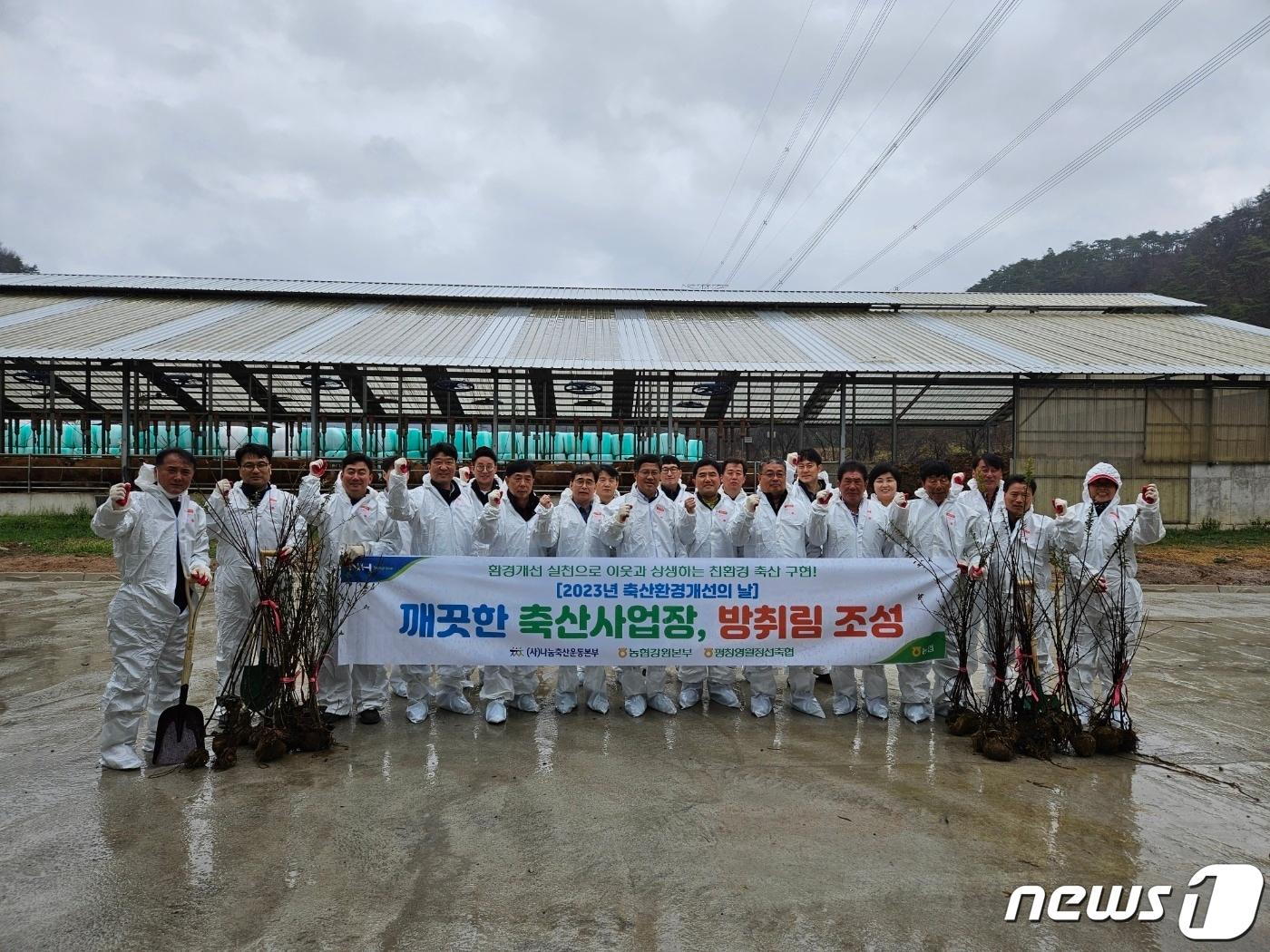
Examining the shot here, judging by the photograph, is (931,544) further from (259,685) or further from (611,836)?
(259,685)

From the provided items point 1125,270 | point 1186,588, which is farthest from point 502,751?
point 1125,270

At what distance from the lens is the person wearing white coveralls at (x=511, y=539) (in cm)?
471

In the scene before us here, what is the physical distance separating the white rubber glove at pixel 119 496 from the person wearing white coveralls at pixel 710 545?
321 cm

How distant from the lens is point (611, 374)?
1581 centimetres

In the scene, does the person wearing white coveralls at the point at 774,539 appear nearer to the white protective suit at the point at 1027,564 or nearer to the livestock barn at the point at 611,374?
the white protective suit at the point at 1027,564

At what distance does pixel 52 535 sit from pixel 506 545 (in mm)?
11879

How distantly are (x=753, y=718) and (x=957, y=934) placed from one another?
7.59 feet

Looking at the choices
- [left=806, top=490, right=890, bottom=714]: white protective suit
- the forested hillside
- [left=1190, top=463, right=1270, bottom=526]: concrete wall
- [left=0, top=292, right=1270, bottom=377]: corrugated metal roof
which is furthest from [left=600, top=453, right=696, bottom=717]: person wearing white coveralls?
the forested hillside

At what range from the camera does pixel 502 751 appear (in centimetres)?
414

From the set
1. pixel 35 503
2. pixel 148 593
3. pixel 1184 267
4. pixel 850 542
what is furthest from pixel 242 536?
pixel 1184 267

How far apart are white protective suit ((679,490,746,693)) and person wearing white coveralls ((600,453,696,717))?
0.44ft

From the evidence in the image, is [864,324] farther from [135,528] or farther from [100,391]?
[100,391]

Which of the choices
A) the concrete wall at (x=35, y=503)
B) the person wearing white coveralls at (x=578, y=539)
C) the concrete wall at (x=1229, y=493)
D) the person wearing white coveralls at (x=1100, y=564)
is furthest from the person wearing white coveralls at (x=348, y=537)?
the concrete wall at (x=1229, y=493)

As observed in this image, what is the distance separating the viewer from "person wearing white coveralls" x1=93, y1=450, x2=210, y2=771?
3832 millimetres
